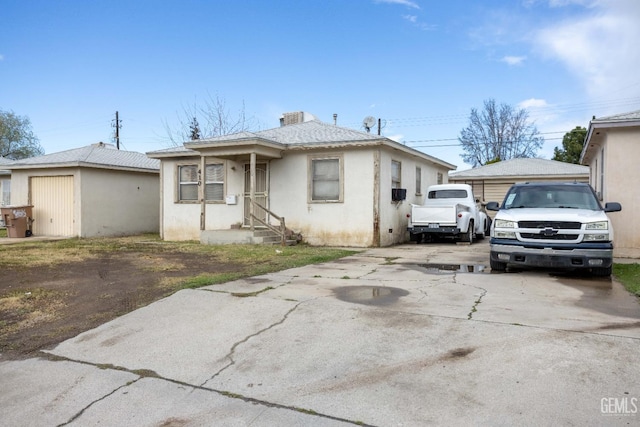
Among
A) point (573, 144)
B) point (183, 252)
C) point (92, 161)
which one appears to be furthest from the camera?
point (573, 144)

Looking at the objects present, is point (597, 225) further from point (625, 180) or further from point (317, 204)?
point (317, 204)

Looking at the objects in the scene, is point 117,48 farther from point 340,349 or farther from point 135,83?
point 340,349

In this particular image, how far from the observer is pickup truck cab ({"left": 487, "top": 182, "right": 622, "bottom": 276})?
7.20 meters

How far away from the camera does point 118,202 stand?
19.3m

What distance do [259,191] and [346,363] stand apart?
38.7 feet

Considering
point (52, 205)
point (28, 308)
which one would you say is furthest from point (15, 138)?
point (28, 308)

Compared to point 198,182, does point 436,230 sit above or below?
below

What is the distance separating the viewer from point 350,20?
1811cm

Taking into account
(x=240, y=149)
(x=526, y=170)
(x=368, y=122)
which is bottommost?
(x=240, y=149)

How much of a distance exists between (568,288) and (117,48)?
66.5 feet

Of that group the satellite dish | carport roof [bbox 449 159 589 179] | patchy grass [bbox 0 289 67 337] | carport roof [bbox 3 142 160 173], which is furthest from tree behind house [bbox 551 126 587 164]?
patchy grass [bbox 0 289 67 337]

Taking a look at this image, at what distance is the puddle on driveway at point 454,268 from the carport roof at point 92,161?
14462 millimetres

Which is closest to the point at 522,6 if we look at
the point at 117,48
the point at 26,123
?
the point at 117,48

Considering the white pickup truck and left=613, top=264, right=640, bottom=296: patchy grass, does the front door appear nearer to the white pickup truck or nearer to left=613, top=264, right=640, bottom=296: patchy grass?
the white pickup truck
